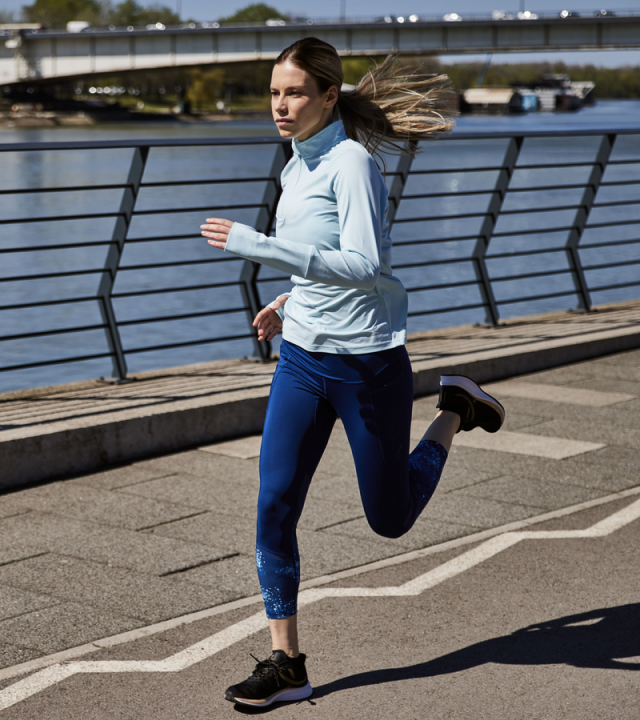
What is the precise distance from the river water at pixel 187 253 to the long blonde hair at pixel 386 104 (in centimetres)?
215

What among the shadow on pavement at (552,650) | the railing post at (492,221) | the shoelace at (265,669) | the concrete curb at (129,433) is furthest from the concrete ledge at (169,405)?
the shadow on pavement at (552,650)

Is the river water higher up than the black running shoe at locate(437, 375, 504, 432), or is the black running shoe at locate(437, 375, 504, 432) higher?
the black running shoe at locate(437, 375, 504, 432)

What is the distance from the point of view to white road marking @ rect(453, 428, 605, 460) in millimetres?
5988

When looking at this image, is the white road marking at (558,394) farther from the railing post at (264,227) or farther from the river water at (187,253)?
the river water at (187,253)

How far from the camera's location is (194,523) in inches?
188

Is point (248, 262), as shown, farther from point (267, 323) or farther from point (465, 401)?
point (267, 323)

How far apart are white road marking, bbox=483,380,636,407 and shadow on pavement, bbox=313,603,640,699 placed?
11.6 feet

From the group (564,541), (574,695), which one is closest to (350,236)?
(574,695)

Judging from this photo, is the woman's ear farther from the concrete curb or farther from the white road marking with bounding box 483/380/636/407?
the white road marking with bounding box 483/380/636/407

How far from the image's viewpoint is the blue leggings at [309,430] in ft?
10.2

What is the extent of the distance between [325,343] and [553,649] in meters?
1.25

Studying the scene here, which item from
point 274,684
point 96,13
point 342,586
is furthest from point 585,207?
point 96,13

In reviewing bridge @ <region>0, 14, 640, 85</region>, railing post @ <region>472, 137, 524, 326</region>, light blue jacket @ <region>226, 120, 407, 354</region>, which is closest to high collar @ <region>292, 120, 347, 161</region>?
light blue jacket @ <region>226, 120, 407, 354</region>

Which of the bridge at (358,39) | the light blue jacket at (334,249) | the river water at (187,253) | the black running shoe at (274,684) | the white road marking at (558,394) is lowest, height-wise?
the river water at (187,253)
